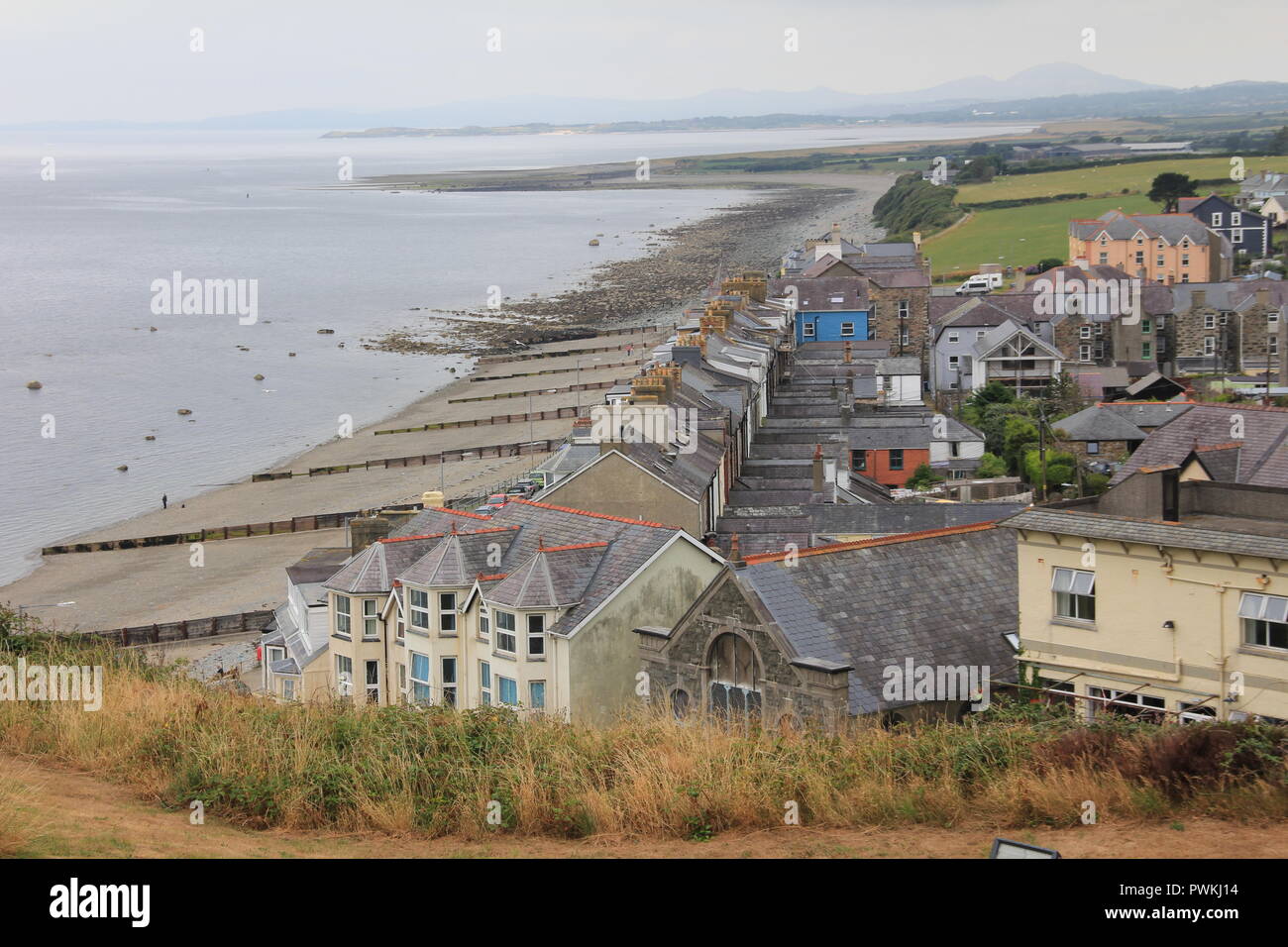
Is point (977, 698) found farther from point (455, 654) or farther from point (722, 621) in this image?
point (455, 654)

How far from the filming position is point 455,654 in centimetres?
2688

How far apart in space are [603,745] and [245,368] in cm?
9804

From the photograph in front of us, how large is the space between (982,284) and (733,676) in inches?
3217

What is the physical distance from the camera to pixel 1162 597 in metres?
20.1

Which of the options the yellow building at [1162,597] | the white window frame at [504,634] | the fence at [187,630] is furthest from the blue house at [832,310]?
the yellow building at [1162,597]

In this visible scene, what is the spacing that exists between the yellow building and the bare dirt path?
278 inches

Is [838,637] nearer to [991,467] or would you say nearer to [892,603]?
[892,603]

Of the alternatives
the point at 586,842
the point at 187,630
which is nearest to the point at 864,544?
the point at 586,842

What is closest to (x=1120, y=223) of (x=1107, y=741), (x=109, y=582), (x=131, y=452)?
(x=131, y=452)

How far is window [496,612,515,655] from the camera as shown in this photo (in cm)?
2564

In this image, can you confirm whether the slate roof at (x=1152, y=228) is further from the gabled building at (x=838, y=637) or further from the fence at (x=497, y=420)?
the gabled building at (x=838, y=637)

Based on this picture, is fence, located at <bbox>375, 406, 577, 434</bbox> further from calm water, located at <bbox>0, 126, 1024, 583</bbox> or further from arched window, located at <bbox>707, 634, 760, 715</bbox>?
arched window, located at <bbox>707, 634, 760, 715</bbox>

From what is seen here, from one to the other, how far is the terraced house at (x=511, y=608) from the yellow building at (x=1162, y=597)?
6652mm

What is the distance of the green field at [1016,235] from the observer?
129250mm
